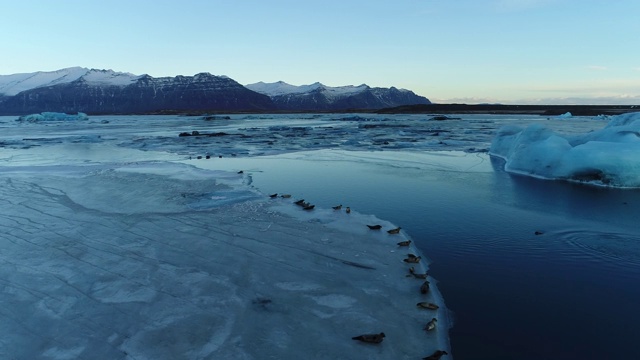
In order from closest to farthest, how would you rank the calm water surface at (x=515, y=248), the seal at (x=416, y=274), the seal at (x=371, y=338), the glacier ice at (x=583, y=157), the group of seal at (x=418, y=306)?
1. the group of seal at (x=418, y=306)
2. the seal at (x=371, y=338)
3. the calm water surface at (x=515, y=248)
4. the seal at (x=416, y=274)
5. the glacier ice at (x=583, y=157)

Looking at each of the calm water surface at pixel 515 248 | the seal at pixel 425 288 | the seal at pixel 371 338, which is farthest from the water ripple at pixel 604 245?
the seal at pixel 371 338

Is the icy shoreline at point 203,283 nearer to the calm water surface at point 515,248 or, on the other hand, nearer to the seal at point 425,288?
the seal at point 425,288

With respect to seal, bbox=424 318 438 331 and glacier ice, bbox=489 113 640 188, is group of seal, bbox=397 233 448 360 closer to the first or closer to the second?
seal, bbox=424 318 438 331

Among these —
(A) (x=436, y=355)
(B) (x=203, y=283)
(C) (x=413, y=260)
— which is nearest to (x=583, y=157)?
(C) (x=413, y=260)

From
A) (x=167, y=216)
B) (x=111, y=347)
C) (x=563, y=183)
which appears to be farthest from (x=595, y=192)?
(x=111, y=347)

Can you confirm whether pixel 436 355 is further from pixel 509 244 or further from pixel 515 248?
pixel 509 244

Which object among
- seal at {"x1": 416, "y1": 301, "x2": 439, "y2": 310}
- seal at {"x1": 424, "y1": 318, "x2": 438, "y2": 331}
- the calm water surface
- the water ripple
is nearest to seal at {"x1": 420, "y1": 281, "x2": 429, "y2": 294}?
the calm water surface
